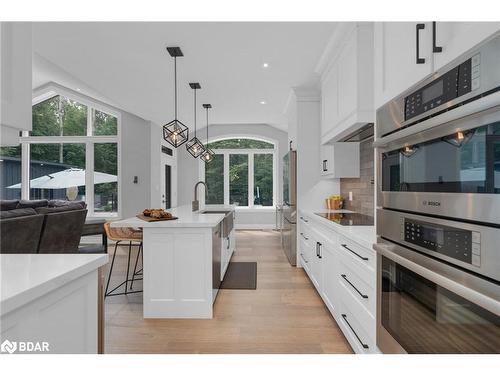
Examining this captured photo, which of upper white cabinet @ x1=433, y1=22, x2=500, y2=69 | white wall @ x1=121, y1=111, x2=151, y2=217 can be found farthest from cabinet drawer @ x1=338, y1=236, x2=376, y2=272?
white wall @ x1=121, y1=111, x2=151, y2=217

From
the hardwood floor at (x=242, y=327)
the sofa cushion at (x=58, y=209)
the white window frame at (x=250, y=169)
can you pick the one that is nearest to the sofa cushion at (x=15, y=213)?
the sofa cushion at (x=58, y=209)

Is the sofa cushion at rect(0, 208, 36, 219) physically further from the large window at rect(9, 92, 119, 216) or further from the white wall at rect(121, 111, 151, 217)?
the large window at rect(9, 92, 119, 216)

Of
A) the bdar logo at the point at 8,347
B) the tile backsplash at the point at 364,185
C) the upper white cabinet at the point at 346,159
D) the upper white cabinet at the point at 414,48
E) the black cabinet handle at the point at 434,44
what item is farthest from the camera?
the upper white cabinet at the point at 346,159

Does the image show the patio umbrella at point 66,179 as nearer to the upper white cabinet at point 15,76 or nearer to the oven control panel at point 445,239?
the upper white cabinet at point 15,76

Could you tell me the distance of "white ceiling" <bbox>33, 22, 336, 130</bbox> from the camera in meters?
2.84

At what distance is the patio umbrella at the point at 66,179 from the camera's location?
6.40m

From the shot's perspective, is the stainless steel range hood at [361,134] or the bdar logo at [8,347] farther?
the stainless steel range hood at [361,134]

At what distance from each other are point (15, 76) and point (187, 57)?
284 cm

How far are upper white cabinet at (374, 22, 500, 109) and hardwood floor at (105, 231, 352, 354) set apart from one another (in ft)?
5.71

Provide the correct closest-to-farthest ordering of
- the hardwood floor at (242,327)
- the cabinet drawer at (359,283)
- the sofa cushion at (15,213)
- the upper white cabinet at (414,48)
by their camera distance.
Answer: the upper white cabinet at (414,48)
the cabinet drawer at (359,283)
the hardwood floor at (242,327)
the sofa cushion at (15,213)

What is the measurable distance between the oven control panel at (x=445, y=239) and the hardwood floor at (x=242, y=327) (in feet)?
4.14

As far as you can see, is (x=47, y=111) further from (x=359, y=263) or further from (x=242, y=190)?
(x=359, y=263)

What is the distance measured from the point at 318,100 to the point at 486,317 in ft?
12.6

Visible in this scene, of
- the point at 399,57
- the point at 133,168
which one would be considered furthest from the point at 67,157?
the point at 399,57
